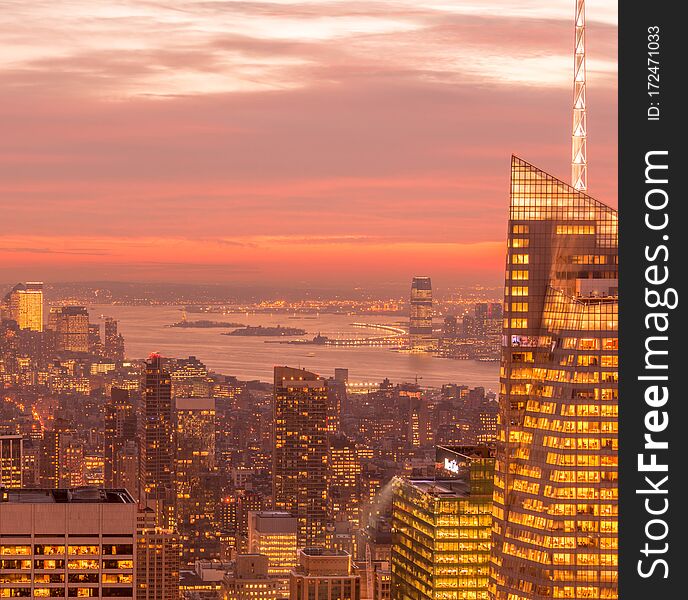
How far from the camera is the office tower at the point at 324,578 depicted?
8506 centimetres

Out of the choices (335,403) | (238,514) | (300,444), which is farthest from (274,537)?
(300,444)

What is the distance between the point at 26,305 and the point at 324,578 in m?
26.4

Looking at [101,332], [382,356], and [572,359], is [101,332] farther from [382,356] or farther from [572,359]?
[572,359]

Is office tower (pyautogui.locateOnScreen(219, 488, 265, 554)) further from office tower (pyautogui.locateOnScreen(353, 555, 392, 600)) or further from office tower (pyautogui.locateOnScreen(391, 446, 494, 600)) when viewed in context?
office tower (pyautogui.locateOnScreen(391, 446, 494, 600))

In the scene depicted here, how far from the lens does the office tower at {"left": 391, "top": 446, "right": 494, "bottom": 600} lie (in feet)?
196

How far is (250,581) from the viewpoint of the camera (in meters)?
102

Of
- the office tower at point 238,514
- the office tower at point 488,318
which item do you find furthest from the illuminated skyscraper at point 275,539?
the office tower at point 488,318

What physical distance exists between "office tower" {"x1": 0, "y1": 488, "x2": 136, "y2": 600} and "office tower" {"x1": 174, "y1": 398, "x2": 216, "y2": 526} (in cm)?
7177

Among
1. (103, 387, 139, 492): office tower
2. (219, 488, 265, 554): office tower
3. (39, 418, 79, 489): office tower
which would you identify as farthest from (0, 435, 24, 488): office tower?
(219, 488, 265, 554): office tower

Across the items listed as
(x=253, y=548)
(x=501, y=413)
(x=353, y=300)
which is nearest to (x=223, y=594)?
(x=253, y=548)

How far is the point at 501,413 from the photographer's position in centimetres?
5422

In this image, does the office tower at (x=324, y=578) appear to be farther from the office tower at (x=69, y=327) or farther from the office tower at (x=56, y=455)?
the office tower at (x=56, y=455)

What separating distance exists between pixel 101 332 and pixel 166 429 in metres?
28.6

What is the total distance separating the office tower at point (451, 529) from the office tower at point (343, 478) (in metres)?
38.6
